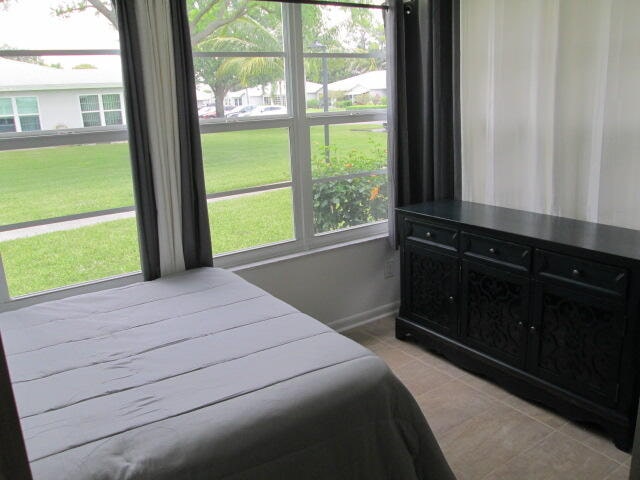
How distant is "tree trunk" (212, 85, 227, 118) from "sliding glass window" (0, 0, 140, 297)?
500 millimetres

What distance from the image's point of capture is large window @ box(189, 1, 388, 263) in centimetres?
291

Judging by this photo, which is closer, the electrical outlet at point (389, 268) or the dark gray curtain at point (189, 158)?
the dark gray curtain at point (189, 158)

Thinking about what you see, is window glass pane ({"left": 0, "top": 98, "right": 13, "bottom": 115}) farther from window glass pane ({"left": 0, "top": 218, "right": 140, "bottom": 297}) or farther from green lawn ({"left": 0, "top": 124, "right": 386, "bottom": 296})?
window glass pane ({"left": 0, "top": 218, "right": 140, "bottom": 297})

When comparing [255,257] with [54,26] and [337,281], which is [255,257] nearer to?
[337,281]

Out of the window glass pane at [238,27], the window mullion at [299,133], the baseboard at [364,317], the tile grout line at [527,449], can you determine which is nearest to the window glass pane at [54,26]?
the window glass pane at [238,27]

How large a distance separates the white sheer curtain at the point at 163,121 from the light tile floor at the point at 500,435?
1412 mm

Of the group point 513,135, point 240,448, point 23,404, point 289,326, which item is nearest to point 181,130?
point 289,326

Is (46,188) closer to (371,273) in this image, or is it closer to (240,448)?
(240,448)

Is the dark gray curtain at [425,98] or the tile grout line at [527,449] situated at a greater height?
the dark gray curtain at [425,98]

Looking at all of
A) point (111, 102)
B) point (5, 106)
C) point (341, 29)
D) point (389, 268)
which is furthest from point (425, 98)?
point (5, 106)

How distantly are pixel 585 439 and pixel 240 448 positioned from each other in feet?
5.49

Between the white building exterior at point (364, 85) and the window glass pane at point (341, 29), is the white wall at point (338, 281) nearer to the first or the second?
the white building exterior at point (364, 85)

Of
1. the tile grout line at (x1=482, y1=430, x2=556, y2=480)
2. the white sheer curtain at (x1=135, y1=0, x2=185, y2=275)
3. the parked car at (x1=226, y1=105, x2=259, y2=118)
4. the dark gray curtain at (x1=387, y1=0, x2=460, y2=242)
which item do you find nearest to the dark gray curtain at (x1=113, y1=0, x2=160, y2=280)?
the white sheer curtain at (x1=135, y1=0, x2=185, y2=275)

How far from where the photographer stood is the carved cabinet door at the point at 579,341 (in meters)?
2.23
